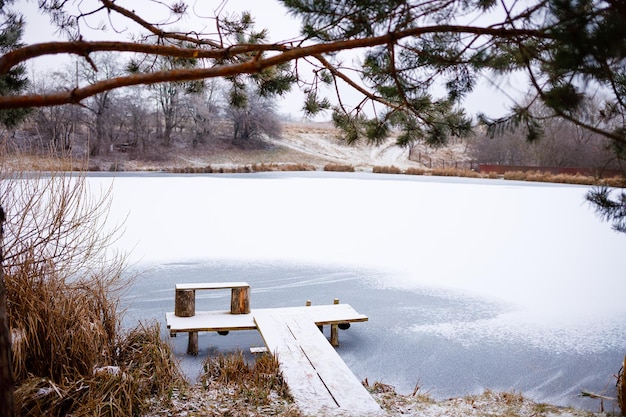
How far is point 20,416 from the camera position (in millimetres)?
2885

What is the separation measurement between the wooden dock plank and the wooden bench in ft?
0.63

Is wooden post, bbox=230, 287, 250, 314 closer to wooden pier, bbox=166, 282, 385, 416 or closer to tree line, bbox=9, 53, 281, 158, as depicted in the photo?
wooden pier, bbox=166, 282, 385, 416

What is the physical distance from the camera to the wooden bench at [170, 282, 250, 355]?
17.1ft

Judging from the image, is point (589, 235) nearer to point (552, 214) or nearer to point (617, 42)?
point (552, 214)

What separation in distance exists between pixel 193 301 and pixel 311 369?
69.2 inches

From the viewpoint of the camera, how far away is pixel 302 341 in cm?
482

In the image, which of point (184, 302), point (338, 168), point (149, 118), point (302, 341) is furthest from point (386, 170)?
point (302, 341)

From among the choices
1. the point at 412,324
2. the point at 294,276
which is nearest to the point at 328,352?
the point at 412,324

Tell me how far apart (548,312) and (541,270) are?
6.72 feet

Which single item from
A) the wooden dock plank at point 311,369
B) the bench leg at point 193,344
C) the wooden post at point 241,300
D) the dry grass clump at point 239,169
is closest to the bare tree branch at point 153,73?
the wooden dock plank at point 311,369

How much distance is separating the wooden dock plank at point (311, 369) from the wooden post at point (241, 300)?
0.14 m

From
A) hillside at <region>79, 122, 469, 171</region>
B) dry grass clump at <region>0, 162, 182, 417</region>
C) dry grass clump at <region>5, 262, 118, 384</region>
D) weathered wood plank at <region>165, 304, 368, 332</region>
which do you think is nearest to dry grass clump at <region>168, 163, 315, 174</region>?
hillside at <region>79, 122, 469, 171</region>

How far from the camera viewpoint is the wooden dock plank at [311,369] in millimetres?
3551

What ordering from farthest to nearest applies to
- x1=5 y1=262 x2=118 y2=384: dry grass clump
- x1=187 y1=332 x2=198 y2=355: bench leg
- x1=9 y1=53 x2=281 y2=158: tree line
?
x1=9 y1=53 x2=281 y2=158: tree line < x1=187 y1=332 x2=198 y2=355: bench leg < x1=5 y1=262 x2=118 y2=384: dry grass clump
